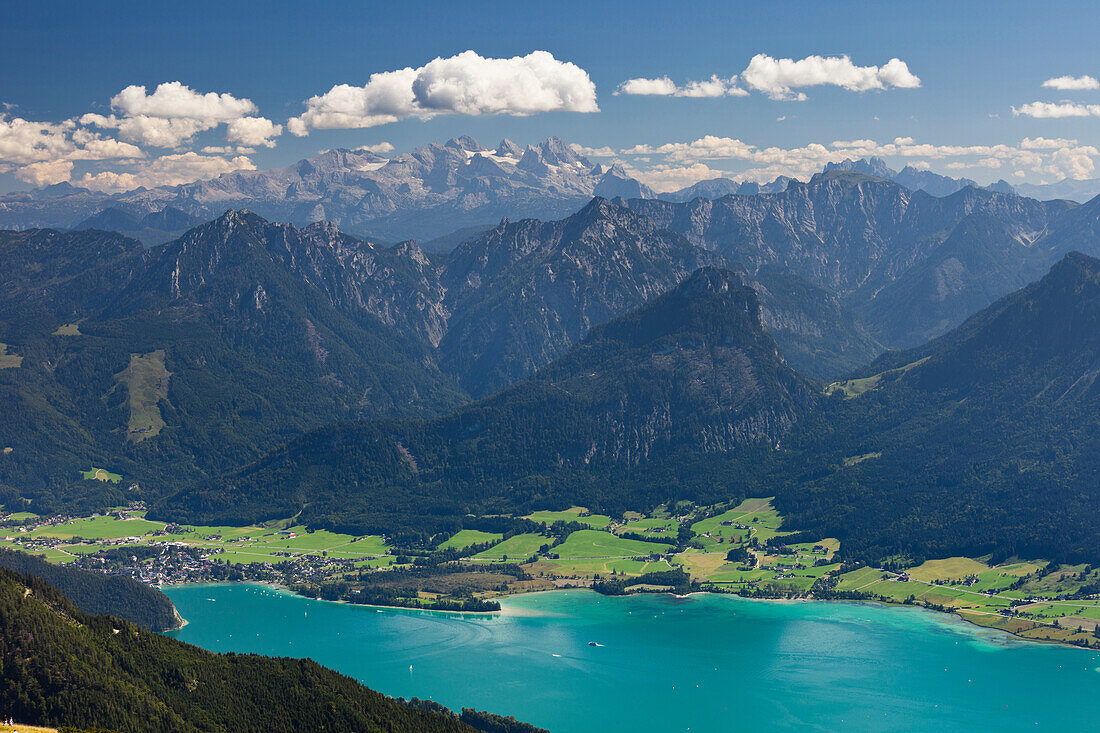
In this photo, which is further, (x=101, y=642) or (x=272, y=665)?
(x=272, y=665)

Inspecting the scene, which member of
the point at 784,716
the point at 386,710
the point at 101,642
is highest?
the point at 101,642

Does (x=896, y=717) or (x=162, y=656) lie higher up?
(x=162, y=656)

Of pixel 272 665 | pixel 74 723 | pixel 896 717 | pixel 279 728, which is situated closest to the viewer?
pixel 74 723

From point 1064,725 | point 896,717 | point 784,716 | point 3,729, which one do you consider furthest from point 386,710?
point 1064,725

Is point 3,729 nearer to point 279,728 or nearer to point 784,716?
point 279,728

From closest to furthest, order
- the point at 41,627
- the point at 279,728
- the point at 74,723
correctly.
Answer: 1. the point at 74,723
2. the point at 41,627
3. the point at 279,728

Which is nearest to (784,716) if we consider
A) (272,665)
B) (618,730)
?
(618,730)
